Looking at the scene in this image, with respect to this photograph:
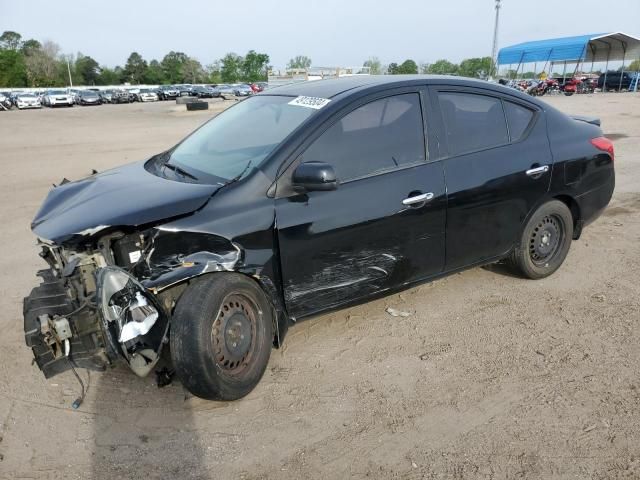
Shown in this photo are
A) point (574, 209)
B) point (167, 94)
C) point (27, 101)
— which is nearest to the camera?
point (574, 209)

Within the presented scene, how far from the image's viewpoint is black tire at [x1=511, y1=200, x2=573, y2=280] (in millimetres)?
4465

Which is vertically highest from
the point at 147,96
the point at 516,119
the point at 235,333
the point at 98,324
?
the point at 516,119

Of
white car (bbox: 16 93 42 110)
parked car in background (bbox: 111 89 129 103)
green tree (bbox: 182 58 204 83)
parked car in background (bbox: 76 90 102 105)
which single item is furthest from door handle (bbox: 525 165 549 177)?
green tree (bbox: 182 58 204 83)

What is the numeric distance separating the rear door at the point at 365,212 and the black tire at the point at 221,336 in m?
0.27

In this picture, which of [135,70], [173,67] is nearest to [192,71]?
[173,67]

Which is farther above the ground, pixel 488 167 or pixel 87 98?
pixel 488 167

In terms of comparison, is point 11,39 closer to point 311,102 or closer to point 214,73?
point 214,73

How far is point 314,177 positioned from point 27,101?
45903 millimetres

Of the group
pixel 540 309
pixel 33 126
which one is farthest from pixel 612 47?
pixel 540 309

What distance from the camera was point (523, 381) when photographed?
3.27m

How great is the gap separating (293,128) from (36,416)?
7.62ft

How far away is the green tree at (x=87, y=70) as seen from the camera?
3947 inches

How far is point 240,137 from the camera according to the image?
3.75 metres

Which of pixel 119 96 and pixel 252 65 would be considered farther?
pixel 252 65
